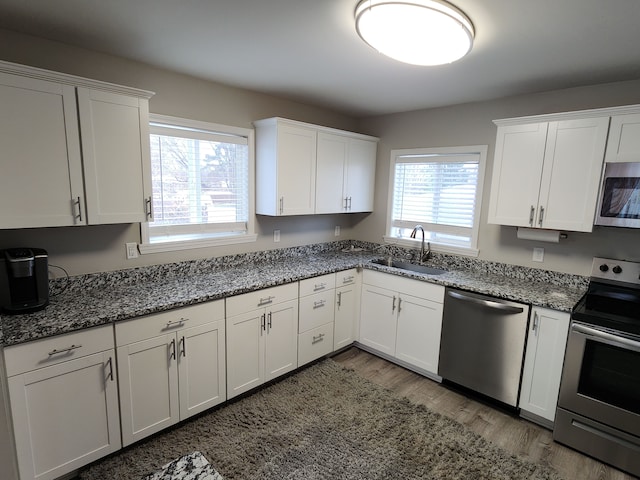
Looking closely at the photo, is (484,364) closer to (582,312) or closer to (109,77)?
(582,312)

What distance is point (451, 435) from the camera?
2326mm

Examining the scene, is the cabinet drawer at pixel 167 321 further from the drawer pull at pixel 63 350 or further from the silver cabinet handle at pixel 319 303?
the silver cabinet handle at pixel 319 303

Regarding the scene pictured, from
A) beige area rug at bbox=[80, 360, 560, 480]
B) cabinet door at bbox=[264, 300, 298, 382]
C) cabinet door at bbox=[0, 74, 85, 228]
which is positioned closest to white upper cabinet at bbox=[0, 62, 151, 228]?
cabinet door at bbox=[0, 74, 85, 228]

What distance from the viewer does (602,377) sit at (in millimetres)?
2123

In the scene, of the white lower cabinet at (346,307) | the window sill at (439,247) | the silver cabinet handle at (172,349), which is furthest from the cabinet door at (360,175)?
the silver cabinet handle at (172,349)

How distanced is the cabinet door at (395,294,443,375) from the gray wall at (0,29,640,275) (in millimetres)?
826

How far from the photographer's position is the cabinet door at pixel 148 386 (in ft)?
6.51

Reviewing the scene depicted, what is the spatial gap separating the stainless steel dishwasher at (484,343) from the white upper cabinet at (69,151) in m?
2.50

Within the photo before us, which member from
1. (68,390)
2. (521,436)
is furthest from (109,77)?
(521,436)

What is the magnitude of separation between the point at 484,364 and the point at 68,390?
2778mm

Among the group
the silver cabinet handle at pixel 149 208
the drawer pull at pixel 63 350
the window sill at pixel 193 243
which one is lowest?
the drawer pull at pixel 63 350

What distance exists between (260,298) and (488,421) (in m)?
1.95

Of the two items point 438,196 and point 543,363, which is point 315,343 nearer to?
point 543,363

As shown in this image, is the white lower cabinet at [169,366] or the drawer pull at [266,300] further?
the drawer pull at [266,300]
